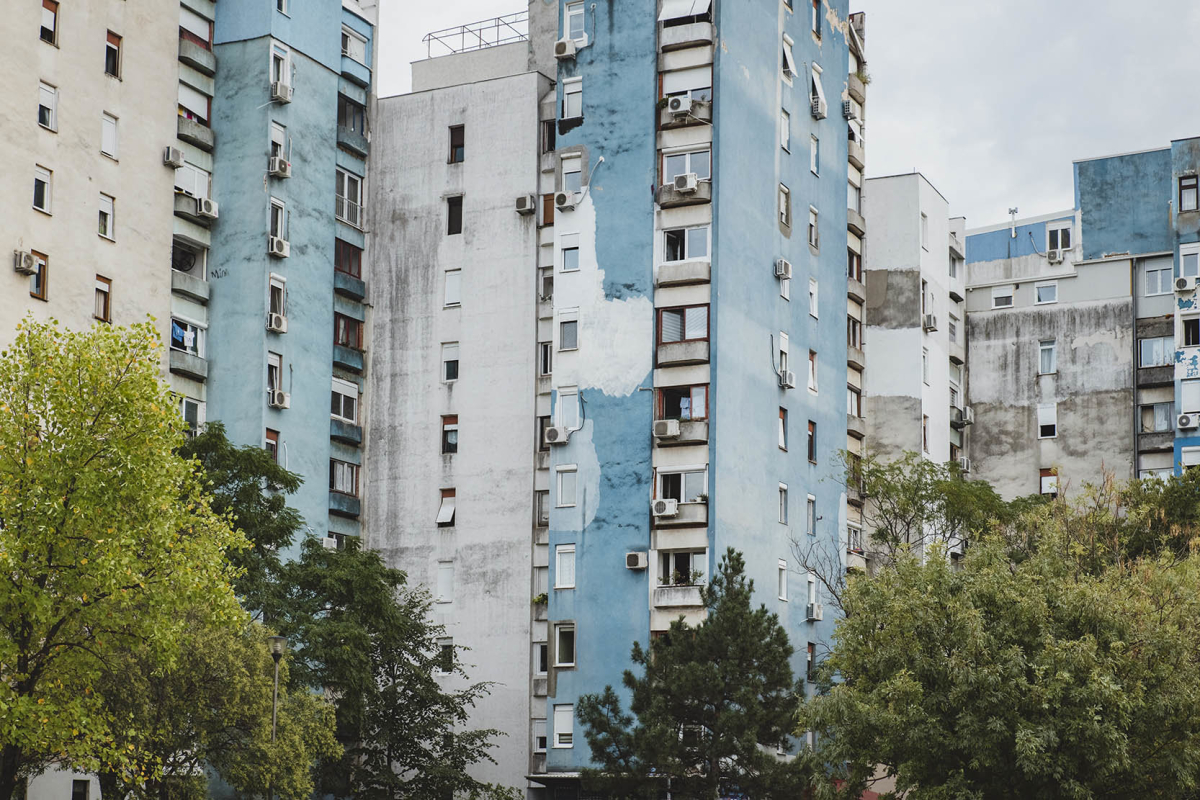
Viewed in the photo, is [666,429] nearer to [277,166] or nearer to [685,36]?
[685,36]

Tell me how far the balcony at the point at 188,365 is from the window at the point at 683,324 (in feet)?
49.1

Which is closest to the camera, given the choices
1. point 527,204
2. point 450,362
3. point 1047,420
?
point 527,204

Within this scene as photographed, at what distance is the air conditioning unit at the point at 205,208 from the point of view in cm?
5762

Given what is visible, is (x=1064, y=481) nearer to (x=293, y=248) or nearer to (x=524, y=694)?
(x=524, y=694)

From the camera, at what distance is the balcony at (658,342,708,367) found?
185ft

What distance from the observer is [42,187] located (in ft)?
A: 171

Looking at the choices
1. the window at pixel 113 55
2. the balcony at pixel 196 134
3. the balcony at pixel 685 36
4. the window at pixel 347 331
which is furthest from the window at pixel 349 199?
the balcony at pixel 685 36

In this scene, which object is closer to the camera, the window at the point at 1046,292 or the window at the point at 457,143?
the window at the point at 457,143

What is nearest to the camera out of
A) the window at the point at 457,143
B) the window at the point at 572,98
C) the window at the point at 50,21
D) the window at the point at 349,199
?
the window at the point at 50,21

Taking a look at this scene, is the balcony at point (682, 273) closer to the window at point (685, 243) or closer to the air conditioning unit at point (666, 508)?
the window at point (685, 243)

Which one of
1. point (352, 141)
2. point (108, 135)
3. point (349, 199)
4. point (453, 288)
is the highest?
point (352, 141)

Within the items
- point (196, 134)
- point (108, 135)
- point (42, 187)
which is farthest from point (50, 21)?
point (196, 134)

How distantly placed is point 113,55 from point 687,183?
18650 mm

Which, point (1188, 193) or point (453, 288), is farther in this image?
point (1188, 193)
